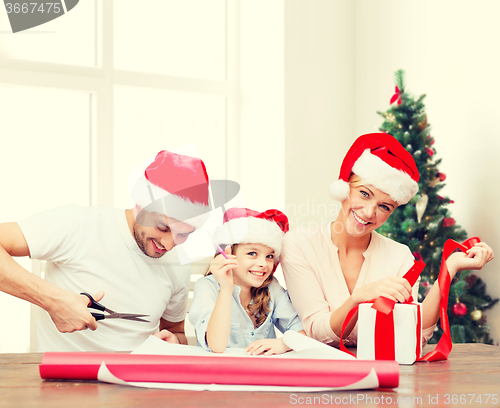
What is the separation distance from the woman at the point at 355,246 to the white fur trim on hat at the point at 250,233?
0.06 meters

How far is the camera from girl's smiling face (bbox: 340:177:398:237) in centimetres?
145

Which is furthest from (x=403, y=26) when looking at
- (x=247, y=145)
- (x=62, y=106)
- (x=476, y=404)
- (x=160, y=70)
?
(x=476, y=404)

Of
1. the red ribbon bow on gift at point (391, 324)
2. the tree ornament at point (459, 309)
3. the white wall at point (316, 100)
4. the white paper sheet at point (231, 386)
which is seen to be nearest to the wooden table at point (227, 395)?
the white paper sheet at point (231, 386)

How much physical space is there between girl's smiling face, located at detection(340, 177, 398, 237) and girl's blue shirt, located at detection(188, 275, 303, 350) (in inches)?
11.7

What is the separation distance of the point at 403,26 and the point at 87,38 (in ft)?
7.61

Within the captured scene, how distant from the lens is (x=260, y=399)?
760 mm

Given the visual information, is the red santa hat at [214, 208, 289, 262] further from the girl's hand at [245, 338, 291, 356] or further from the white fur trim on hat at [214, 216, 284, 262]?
the girl's hand at [245, 338, 291, 356]

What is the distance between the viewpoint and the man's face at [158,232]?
140cm

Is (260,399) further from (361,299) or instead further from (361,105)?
(361,105)

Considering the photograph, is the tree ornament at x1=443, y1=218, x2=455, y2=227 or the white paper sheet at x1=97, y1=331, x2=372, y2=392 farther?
the tree ornament at x1=443, y1=218, x2=455, y2=227

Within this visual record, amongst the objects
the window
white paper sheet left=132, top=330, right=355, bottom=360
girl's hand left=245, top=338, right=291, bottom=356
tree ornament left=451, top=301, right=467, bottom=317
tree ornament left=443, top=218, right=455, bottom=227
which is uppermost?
the window

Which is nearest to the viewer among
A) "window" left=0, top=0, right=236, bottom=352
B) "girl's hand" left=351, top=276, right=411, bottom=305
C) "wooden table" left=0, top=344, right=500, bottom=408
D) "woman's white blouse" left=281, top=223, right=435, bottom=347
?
"wooden table" left=0, top=344, right=500, bottom=408

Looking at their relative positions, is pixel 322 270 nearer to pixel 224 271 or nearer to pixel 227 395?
pixel 224 271

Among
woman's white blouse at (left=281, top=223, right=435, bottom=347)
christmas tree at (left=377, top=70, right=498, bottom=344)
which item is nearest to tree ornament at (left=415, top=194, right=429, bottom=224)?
christmas tree at (left=377, top=70, right=498, bottom=344)
